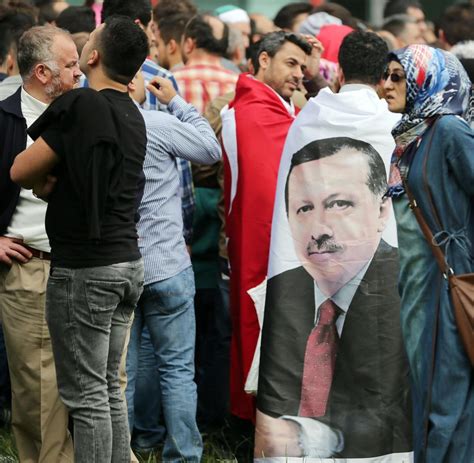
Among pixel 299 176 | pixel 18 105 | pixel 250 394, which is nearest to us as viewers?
pixel 18 105

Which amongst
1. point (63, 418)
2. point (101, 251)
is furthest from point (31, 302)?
point (101, 251)

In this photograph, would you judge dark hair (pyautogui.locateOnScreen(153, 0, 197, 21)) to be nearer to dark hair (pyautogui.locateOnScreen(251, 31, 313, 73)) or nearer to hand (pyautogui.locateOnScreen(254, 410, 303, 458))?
dark hair (pyautogui.locateOnScreen(251, 31, 313, 73))

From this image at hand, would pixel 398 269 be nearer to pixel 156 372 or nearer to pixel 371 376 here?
pixel 371 376

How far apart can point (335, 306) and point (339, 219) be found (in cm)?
40

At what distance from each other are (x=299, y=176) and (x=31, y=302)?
1368 mm

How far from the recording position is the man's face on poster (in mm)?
5797

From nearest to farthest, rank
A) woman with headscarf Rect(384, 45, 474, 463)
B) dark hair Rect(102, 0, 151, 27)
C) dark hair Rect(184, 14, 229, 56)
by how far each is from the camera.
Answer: woman with headscarf Rect(384, 45, 474, 463)
dark hair Rect(102, 0, 151, 27)
dark hair Rect(184, 14, 229, 56)

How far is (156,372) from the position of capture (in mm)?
6723

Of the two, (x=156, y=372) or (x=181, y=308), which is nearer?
(x=181, y=308)

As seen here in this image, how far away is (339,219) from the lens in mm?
5797

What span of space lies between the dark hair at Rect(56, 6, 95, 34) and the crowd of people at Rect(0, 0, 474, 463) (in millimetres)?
341

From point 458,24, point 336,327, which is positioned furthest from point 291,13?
point 336,327

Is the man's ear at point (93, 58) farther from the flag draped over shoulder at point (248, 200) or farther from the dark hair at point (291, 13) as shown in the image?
the dark hair at point (291, 13)

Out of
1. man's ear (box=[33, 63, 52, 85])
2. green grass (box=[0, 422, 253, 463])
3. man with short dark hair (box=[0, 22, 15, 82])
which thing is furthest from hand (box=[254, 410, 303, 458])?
man with short dark hair (box=[0, 22, 15, 82])
